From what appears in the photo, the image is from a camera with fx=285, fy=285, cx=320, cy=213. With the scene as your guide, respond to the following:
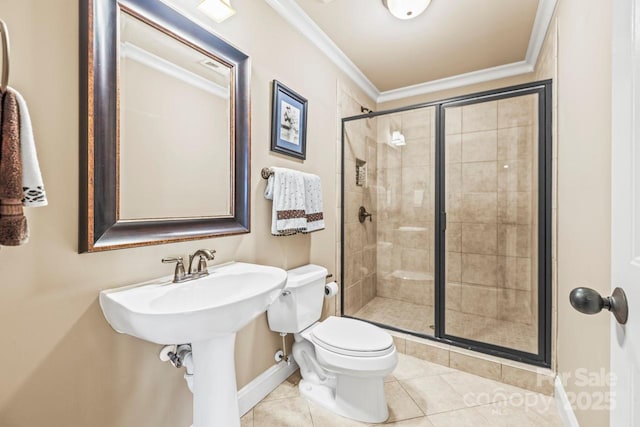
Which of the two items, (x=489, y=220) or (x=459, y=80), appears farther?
(x=459, y=80)

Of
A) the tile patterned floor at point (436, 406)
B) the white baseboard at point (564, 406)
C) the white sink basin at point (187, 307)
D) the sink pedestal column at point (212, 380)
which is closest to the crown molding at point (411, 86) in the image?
the white sink basin at point (187, 307)

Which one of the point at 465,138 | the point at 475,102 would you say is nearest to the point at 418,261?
the point at 465,138

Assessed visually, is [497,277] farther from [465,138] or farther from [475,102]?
[475,102]

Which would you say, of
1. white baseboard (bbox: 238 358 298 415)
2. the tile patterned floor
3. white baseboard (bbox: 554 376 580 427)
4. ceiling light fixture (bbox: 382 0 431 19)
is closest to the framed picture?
ceiling light fixture (bbox: 382 0 431 19)

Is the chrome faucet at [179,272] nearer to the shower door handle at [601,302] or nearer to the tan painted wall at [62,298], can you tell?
the tan painted wall at [62,298]

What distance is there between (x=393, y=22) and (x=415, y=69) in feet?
2.46

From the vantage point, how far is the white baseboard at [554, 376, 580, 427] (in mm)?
1334

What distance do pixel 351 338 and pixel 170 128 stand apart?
1.35m

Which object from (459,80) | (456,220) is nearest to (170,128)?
(456,220)

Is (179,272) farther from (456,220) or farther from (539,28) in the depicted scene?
(539,28)

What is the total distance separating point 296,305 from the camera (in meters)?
1.63

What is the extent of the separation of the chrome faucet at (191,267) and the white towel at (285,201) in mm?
469

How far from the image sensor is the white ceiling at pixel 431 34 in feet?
5.96

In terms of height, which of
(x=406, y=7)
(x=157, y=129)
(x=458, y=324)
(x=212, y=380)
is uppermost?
(x=406, y=7)
